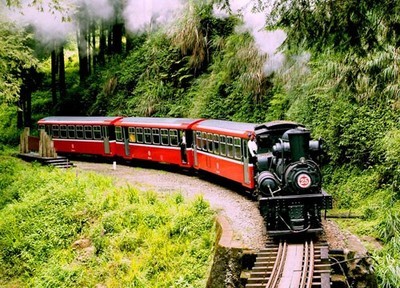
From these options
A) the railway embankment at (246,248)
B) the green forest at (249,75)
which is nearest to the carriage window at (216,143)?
the railway embankment at (246,248)

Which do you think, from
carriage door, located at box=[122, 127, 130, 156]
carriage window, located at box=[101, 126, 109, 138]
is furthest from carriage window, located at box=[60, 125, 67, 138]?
carriage door, located at box=[122, 127, 130, 156]

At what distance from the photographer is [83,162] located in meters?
24.1

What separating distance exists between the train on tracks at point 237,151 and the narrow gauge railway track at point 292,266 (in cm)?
45

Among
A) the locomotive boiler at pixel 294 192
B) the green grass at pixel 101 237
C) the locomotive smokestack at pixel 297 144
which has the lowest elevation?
the green grass at pixel 101 237

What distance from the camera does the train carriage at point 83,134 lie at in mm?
23047

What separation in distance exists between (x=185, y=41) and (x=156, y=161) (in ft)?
22.9

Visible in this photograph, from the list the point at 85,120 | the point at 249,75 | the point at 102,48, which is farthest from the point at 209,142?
the point at 102,48

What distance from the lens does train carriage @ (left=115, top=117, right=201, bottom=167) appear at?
19.0m

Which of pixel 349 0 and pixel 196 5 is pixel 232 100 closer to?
pixel 196 5

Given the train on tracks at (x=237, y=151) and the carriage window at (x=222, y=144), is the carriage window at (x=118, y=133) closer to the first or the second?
the train on tracks at (x=237, y=151)

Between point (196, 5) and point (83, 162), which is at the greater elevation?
point (196, 5)

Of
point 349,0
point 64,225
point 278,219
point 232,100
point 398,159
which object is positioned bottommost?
point 64,225

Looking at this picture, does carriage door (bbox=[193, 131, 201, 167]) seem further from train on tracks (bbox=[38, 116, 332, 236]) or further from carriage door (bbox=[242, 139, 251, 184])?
carriage door (bbox=[242, 139, 251, 184])

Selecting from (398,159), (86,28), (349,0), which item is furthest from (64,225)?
(86,28)
